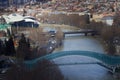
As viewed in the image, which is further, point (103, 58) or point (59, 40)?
point (59, 40)

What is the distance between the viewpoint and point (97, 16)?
11359 millimetres

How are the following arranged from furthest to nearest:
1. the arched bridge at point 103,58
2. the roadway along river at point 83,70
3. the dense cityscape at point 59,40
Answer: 1. the arched bridge at point 103,58
2. the roadway along river at point 83,70
3. the dense cityscape at point 59,40

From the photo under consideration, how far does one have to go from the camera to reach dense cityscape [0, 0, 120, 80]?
5528 millimetres

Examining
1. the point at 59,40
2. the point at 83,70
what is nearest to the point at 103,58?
the point at 83,70

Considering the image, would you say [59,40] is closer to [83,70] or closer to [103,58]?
[103,58]

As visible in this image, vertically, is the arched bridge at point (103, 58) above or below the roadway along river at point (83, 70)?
above

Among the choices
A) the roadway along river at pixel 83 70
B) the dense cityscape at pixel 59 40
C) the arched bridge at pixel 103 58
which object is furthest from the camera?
the arched bridge at pixel 103 58

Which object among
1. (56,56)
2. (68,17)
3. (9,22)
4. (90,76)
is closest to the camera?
(90,76)

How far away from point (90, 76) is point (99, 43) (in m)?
2.43

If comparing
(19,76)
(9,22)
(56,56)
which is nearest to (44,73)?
(19,76)

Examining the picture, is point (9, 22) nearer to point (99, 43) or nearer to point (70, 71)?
point (99, 43)

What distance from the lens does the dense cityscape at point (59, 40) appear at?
218 inches

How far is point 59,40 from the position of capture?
8258mm

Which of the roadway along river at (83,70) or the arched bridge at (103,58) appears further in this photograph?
the arched bridge at (103,58)
